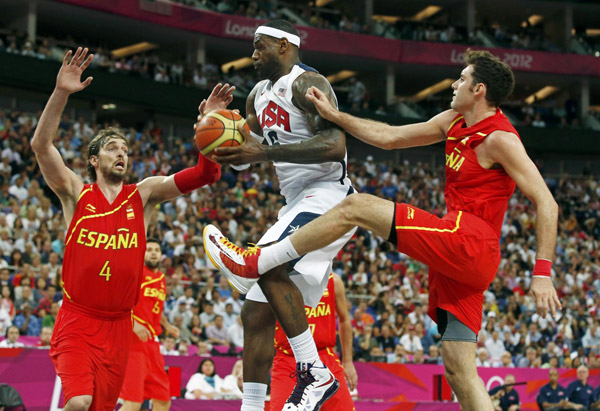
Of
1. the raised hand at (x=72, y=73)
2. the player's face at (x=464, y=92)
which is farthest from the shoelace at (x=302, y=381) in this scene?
the raised hand at (x=72, y=73)

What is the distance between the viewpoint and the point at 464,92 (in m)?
5.88

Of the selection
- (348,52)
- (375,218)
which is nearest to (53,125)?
(375,218)

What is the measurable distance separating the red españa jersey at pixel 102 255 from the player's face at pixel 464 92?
9.25ft

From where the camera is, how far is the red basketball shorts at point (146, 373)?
9.47 metres

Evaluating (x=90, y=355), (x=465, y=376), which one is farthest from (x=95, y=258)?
(x=465, y=376)

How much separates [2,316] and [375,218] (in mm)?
9409

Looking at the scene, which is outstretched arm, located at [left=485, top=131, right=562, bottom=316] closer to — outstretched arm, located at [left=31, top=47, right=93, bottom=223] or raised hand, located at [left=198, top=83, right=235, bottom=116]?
raised hand, located at [left=198, top=83, right=235, bottom=116]

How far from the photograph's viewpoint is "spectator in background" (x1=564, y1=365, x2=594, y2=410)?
48.0 feet

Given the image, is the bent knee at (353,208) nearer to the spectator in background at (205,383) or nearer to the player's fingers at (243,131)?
the player's fingers at (243,131)

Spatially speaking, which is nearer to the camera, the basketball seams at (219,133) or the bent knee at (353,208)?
the bent knee at (353,208)

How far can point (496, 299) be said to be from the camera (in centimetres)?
2162

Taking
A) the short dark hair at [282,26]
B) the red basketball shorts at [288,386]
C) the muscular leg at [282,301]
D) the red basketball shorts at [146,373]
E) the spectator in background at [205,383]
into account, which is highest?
the short dark hair at [282,26]

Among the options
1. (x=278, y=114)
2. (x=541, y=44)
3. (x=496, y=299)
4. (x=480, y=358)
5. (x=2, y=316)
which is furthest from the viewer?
(x=541, y=44)

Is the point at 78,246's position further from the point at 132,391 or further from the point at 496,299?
the point at 496,299
